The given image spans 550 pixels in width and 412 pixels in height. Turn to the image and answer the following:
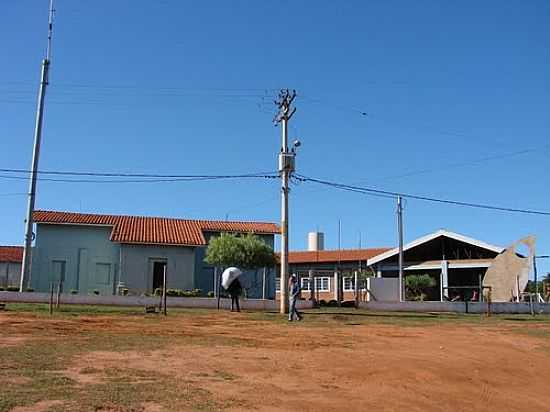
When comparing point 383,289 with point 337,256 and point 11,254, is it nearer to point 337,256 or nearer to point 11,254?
point 337,256

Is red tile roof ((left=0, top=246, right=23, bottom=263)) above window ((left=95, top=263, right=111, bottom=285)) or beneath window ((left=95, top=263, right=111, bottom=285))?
above

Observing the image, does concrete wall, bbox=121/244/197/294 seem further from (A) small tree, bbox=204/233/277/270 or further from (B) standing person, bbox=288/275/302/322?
(B) standing person, bbox=288/275/302/322

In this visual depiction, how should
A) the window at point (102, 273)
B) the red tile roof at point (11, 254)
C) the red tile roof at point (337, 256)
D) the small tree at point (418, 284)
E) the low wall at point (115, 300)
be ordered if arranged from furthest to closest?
the red tile roof at point (337, 256)
the red tile roof at point (11, 254)
the small tree at point (418, 284)
the window at point (102, 273)
the low wall at point (115, 300)

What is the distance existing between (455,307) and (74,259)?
22.0 m

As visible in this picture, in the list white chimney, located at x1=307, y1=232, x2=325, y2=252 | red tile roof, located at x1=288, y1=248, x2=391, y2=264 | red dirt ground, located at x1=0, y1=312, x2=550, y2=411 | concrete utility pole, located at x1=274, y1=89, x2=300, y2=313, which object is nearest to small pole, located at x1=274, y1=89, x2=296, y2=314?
concrete utility pole, located at x1=274, y1=89, x2=300, y2=313

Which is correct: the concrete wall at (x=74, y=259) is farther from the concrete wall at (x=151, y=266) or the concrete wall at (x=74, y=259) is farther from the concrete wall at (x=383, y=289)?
the concrete wall at (x=383, y=289)

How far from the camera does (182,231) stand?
1730 inches

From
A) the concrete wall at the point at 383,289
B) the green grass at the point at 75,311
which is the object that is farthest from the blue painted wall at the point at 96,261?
the green grass at the point at 75,311

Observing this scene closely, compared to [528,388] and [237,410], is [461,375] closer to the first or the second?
[528,388]

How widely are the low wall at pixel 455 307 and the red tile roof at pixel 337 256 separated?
778 inches

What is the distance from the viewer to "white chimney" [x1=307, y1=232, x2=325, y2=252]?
72.1 metres

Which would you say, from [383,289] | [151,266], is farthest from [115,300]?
[383,289]

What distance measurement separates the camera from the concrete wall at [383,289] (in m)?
40.3

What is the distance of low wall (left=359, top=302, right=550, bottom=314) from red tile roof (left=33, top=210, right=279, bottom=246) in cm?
1069
